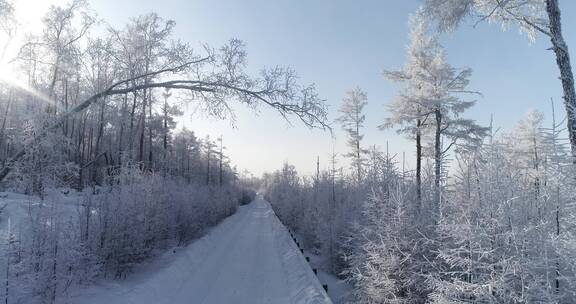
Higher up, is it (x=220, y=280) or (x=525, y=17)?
(x=525, y=17)

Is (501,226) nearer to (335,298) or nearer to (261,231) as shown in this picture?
(335,298)

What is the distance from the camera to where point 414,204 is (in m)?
7.75

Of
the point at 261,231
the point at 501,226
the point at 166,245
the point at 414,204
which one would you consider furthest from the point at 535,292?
the point at 261,231

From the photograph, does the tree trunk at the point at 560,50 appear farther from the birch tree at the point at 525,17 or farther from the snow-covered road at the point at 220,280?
the snow-covered road at the point at 220,280

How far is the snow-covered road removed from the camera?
7.99 m

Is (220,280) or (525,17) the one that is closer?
(525,17)

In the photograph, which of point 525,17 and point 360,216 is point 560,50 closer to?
point 525,17

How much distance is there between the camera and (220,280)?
10055mm

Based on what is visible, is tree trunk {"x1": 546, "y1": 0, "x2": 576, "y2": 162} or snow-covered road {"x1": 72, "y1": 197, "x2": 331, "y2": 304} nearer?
tree trunk {"x1": 546, "y1": 0, "x2": 576, "y2": 162}

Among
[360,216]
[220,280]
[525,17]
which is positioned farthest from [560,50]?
[220,280]

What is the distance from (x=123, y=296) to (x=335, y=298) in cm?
519

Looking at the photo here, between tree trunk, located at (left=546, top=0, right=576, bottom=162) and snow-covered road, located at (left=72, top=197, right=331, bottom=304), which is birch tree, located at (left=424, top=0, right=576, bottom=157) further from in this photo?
snow-covered road, located at (left=72, top=197, right=331, bottom=304)

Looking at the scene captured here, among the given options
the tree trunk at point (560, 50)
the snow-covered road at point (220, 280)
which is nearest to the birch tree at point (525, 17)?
the tree trunk at point (560, 50)

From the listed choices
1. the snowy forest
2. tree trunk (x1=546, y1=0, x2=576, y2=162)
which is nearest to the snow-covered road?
the snowy forest
